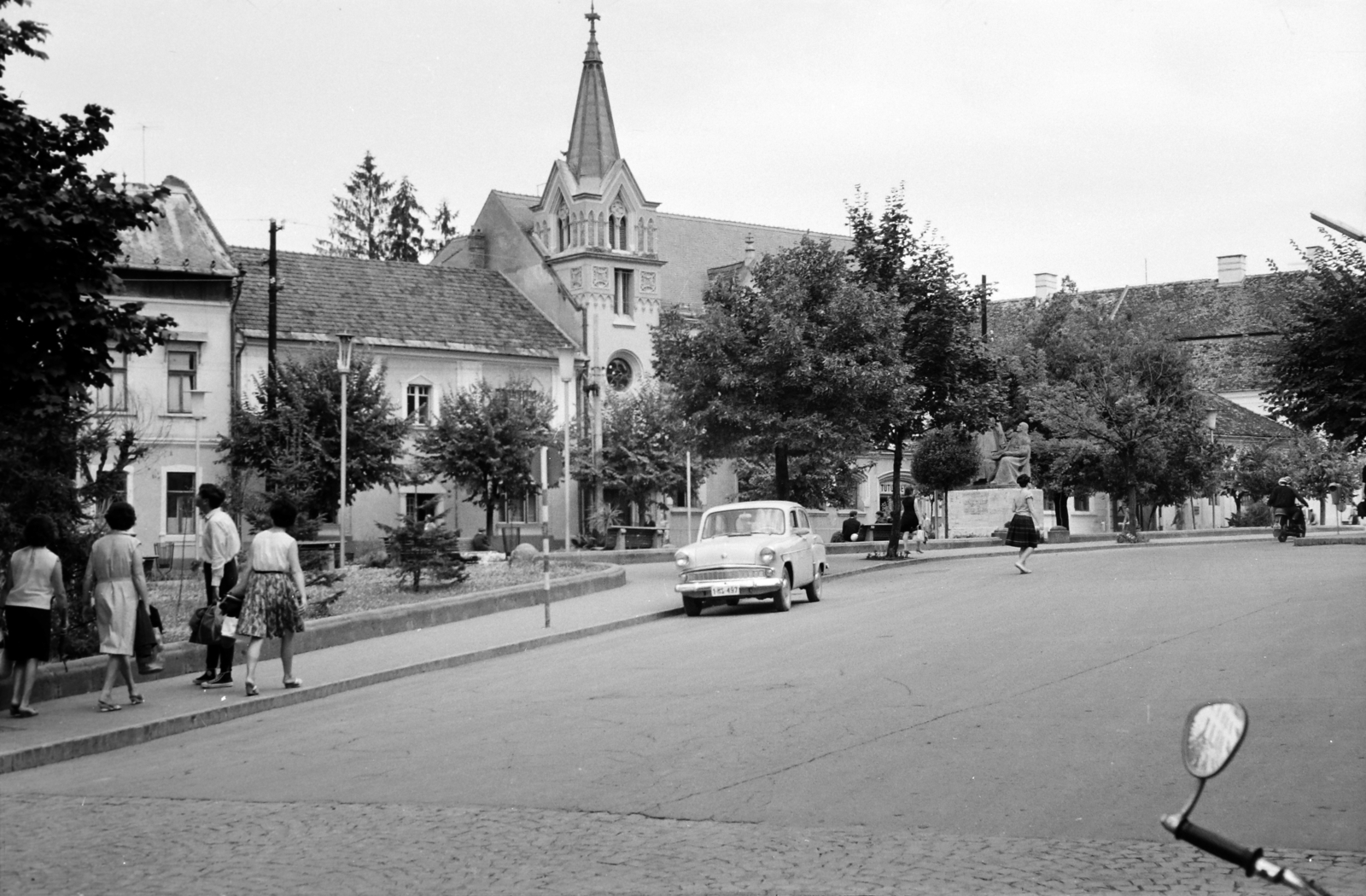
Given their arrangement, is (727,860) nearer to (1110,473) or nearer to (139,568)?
(139,568)

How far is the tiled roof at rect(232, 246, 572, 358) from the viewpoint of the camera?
50875 millimetres

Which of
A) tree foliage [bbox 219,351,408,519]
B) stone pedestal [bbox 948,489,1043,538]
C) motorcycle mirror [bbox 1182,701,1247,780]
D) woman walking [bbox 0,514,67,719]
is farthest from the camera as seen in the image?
stone pedestal [bbox 948,489,1043,538]

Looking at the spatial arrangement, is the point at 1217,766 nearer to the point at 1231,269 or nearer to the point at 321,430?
the point at 321,430

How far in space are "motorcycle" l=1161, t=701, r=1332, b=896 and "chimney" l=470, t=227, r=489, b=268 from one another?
62.3 metres

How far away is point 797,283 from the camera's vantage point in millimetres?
32438

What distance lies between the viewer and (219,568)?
50.4 ft

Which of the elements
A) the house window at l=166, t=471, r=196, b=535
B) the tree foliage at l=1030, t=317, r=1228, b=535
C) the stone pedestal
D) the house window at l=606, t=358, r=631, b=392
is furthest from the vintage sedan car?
the house window at l=606, t=358, r=631, b=392

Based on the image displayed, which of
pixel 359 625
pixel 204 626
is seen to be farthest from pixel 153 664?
pixel 359 625

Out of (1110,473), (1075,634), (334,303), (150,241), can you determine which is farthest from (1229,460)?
(1075,634)

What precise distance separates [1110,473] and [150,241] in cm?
3240

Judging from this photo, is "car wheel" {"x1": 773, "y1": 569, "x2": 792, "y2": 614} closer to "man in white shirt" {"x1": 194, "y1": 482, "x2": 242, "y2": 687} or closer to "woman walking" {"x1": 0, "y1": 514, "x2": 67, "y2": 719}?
"man in white shirt" {"x1": 194, "y1": 482, "x2": 242, "y2": 687}

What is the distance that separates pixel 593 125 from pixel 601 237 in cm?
465

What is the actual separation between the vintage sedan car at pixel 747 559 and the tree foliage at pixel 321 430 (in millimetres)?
21511

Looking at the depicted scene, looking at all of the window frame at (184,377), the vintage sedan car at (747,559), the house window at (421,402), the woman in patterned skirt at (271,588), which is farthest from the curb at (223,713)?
the house window at (421,402)
